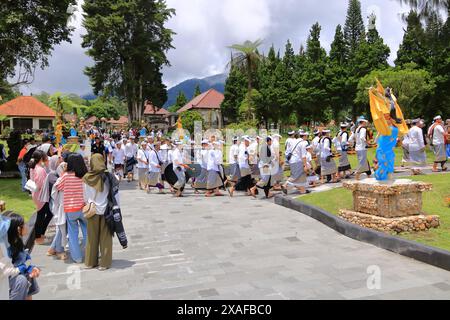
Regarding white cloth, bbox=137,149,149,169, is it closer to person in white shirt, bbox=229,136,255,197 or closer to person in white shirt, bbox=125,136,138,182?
person in white shirt, bbox=125,136,138,182

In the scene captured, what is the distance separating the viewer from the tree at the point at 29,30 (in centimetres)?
1498

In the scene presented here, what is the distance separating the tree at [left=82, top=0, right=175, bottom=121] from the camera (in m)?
38.1

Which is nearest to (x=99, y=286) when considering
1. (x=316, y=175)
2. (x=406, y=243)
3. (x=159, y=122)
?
(x=406, y=243)

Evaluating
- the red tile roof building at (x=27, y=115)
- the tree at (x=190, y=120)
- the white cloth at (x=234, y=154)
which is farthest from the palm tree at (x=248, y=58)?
the red tile roof building at (x=27, y=115)

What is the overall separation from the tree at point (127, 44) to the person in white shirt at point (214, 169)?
28.5 meters

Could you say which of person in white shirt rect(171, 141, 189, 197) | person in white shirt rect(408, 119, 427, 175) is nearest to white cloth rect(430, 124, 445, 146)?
person in white shirt rect(408, 119, 427, 175)

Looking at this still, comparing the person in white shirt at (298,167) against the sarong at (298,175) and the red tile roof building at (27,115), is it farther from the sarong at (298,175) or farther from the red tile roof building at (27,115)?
the red tile roof building at (27,115)

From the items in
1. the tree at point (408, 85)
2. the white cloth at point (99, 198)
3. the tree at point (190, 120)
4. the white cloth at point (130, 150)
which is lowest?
the white cloth at point (99, 198)

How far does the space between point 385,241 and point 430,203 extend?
8.53 ft

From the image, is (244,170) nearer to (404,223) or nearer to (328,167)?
(328,167)

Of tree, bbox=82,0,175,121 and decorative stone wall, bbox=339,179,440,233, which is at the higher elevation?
tree, bbox=82,0,175,121

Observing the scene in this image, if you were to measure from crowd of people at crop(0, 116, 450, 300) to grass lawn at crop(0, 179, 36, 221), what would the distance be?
0.69m

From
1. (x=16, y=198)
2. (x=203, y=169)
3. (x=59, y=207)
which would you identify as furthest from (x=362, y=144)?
(x=16, y=198)

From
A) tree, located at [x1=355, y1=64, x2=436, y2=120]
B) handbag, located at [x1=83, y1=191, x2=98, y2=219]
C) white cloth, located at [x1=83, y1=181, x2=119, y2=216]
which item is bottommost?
handbag, located at [x1=83, y1=191, x2=98, y2=219]
